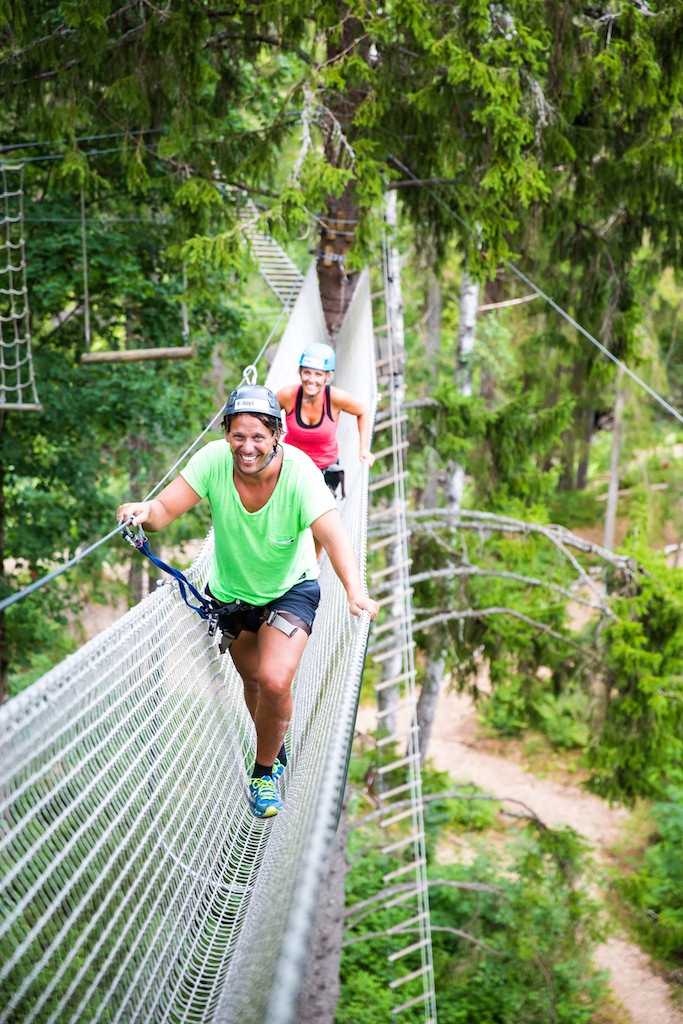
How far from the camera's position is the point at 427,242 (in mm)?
6152

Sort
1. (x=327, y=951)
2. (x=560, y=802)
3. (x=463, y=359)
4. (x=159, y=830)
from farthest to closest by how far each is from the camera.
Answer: (x=560, y=802) < (x=463, y=359) < (x=327, y=951) < (x=159, y=830)

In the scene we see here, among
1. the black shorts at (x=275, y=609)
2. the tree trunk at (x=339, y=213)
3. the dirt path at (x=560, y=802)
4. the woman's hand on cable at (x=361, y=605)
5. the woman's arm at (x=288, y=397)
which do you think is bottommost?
the dirt path at (x=560, y=802)

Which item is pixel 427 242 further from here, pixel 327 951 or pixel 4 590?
pixel 327 951

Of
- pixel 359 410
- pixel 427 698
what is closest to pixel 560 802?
pixel 427 698

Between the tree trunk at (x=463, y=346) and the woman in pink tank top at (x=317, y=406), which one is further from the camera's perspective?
the tree trunk at (x=463, y=346)

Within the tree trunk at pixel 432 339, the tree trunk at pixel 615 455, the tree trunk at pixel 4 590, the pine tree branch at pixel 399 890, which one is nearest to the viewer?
the pine tree branch at pixel 399 890

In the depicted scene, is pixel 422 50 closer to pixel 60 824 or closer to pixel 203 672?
pixel 203 672

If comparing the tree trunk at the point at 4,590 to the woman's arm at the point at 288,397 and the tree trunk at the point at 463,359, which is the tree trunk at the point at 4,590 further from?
the woman's arm at the point at 288,397

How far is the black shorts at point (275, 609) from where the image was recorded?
2.06m

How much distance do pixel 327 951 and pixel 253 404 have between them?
4413mm

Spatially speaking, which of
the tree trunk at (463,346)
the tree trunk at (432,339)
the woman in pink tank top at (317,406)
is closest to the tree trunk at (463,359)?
the tree trunk at (463,346)

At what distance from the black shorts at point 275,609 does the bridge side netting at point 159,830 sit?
3.0 inches

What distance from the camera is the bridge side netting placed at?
130 centimetres

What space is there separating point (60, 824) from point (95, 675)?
255 millimetres
